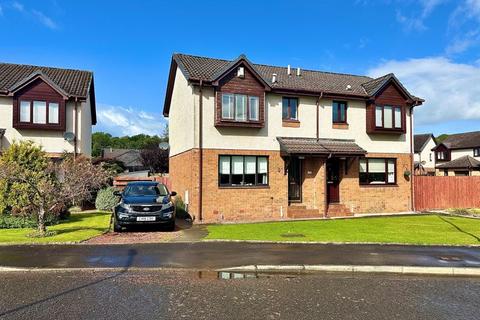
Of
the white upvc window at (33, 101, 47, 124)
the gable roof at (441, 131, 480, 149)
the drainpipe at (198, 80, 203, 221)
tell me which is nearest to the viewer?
the drainpipe at (198, 80, 203, 221)

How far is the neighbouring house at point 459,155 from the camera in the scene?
155ft

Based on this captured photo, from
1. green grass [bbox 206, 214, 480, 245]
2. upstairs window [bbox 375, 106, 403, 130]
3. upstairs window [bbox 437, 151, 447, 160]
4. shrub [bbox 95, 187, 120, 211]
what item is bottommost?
green grass [bbox 206, 214, 480, 245]

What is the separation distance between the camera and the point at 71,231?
1280cm

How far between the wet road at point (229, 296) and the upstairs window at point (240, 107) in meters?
10.8

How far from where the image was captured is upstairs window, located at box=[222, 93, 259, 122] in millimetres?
17672

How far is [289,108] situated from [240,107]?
2.94 metres

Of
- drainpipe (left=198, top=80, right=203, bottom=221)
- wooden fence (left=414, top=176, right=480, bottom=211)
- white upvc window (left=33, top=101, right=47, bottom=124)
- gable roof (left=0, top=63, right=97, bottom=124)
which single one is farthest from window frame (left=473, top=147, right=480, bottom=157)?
white upvc window (left=33, top=101, right=47, bottom=124)

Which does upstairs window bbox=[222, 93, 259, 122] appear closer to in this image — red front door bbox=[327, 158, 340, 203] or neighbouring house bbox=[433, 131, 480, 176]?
red front door bbox=[327, 158, 340, 203]

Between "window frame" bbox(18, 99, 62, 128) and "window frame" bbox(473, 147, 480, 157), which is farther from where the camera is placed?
"window frame" bbox(473, 147, 480, 157)

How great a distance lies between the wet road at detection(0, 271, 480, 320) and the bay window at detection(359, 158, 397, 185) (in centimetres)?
1328

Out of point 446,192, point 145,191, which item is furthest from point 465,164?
point 145,191

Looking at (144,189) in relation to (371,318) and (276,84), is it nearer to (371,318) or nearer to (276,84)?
(276,84)

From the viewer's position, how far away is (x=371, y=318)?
5355 mm

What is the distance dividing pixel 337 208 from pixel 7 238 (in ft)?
47.3
